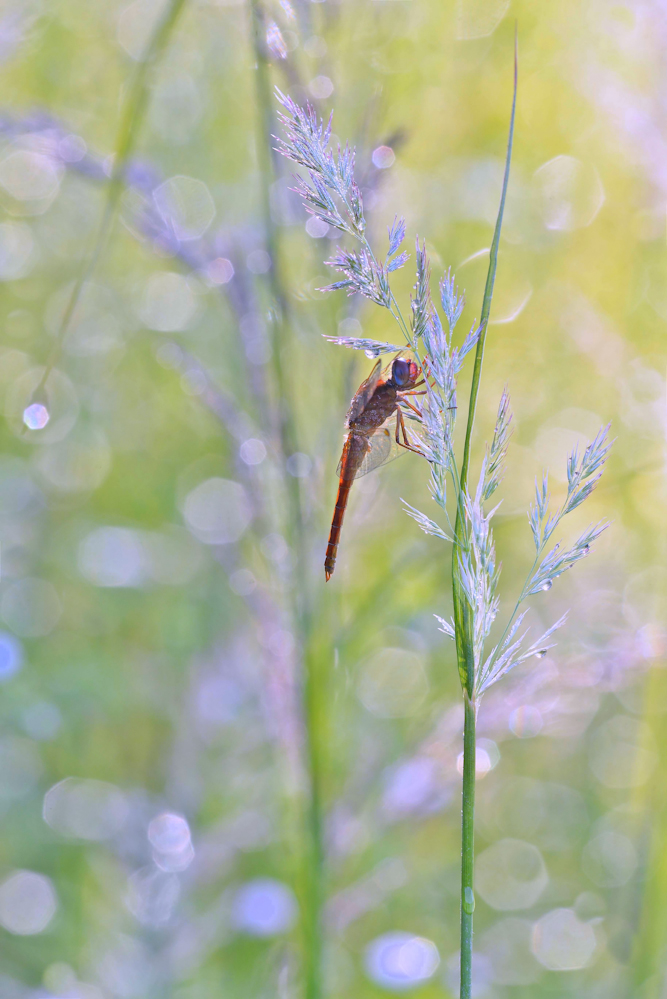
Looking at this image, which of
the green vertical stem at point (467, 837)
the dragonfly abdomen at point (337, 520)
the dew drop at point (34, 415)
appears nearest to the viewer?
the green vertical stem at point (467, 837)

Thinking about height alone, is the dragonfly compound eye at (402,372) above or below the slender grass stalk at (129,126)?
below

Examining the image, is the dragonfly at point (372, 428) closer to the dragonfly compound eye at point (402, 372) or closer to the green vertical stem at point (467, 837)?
the dragonfly compound eye at point (402, 372)

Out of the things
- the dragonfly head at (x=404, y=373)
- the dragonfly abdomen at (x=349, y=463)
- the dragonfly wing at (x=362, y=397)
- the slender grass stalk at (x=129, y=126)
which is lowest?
the dragonfly abdomen at (x=349, y=463)

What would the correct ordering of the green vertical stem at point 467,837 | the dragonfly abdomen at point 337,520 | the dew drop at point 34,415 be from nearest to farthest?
the green vertical stem at point 467,837 < the dew drop at point 34,415 < the dragonfly abdomen at point 337,520

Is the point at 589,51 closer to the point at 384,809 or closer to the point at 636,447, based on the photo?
the point at 636,447

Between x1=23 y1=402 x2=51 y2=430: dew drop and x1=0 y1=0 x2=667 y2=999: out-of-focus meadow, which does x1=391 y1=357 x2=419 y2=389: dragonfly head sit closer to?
x1=0 y1=0 x2=667 y2=999: out-of-focus meadow

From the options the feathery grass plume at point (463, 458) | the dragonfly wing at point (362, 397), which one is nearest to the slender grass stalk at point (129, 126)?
the feathery grass plume at point (463, 458)

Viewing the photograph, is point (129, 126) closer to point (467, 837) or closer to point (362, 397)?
point (362, 397)

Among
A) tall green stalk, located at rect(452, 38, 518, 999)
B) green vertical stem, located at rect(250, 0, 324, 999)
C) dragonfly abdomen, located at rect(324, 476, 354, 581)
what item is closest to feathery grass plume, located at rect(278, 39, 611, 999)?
tall green stalk, located at rect(452, 38, 518, 999)
